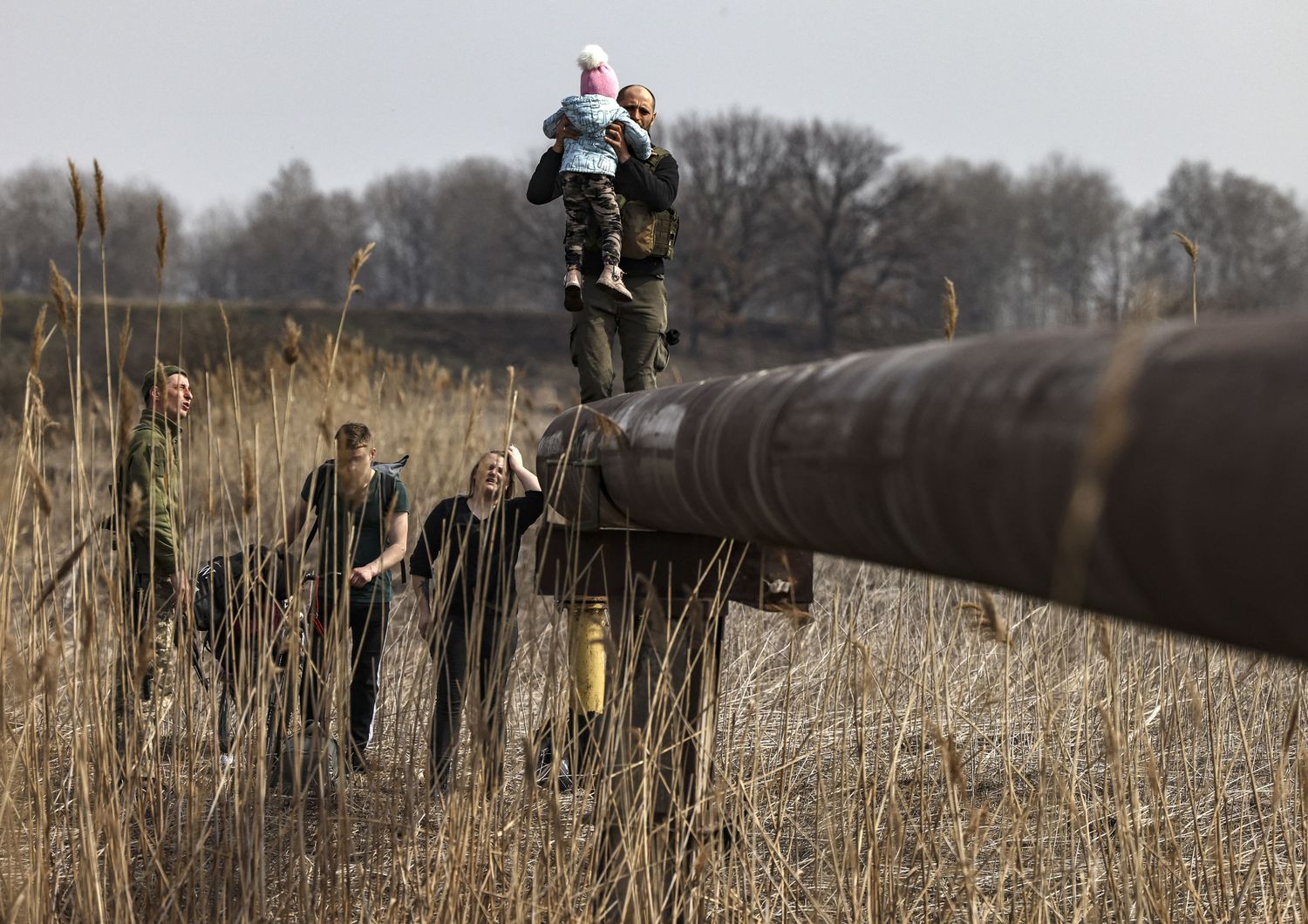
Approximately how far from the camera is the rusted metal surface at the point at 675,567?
78.9 inches

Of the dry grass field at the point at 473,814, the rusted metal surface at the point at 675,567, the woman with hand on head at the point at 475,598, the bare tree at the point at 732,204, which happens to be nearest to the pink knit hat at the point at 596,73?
the woman with hand on head at the point at 475,598

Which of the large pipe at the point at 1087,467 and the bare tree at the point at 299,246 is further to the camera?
the bare tree at the point at 299,246

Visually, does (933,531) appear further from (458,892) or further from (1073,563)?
(458,892)

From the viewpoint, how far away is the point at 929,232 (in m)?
37.7

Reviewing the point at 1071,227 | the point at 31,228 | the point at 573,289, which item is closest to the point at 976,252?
the point at 1071,227

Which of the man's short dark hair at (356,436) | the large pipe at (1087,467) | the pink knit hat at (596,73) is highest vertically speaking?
the pink knit hat at (596,73)

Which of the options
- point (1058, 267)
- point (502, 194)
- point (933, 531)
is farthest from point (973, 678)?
point (1058, 267)

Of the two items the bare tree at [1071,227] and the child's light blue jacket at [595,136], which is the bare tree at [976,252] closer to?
the bare tree at [1071,227]

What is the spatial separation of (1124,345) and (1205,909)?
271 centimetres

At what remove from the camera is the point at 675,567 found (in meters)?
2.06

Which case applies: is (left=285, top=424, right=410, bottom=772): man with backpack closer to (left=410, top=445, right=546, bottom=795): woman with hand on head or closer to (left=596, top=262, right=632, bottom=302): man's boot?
(left=410, top=445, right=546, bottom=795): woman with hand on head

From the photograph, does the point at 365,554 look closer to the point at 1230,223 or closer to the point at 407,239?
the point at 1230,223

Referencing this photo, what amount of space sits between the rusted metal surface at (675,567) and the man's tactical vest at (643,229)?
2.05m

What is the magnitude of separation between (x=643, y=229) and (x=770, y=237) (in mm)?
34540
